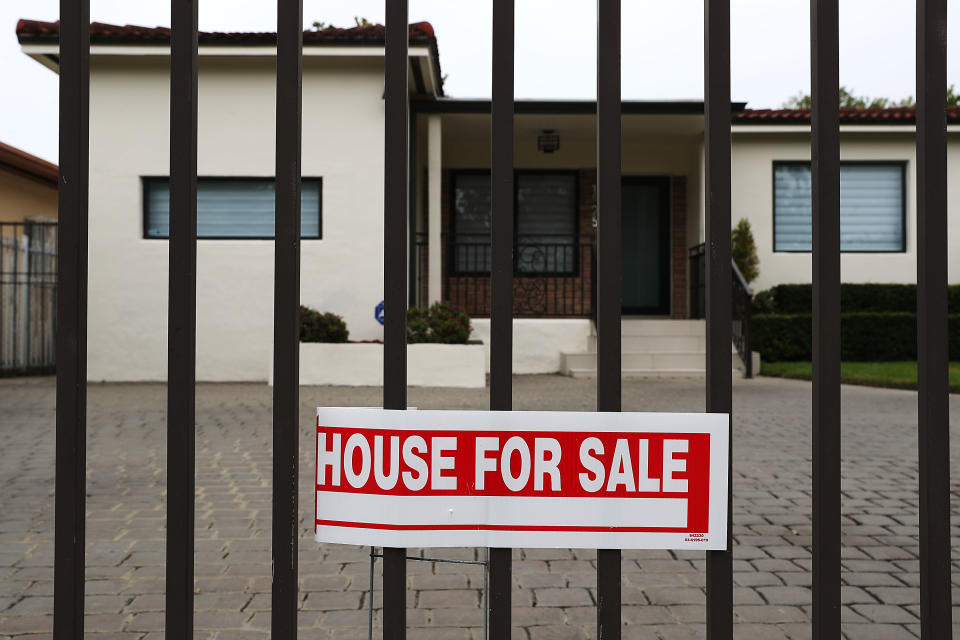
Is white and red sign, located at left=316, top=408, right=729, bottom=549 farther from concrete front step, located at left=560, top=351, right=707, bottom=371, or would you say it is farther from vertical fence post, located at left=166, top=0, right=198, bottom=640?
concrete front step, located at left=560, top=351, right=707, bottom=371

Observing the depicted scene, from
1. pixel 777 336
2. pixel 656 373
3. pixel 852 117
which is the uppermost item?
pixel 852 117

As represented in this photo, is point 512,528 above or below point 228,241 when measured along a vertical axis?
below

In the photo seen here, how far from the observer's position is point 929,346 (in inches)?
52.8

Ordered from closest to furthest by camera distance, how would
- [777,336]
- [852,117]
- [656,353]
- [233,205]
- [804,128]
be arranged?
[233,205] < [656,353] < [777,336] < [852,117] < [804,128]

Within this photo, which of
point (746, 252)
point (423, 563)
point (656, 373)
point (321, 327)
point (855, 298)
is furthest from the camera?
point (746, 252)

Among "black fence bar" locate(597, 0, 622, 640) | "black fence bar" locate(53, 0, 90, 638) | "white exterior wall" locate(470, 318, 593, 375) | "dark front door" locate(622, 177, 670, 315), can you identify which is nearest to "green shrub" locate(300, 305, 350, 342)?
"white exterior wall" locate(470, 318, 593, 375)

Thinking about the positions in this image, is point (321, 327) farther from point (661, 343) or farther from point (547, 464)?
point (547, 464)

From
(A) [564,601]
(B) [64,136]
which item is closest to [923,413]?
(A) [564,601]

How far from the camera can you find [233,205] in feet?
35.6

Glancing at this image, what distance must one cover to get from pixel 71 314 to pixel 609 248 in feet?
3.49

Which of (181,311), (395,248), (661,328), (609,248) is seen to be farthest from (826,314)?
(661,328)

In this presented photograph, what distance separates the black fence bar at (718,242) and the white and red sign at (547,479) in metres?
0.05

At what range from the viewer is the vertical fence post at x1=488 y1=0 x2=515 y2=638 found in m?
1.32

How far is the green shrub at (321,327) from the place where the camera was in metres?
9.59
